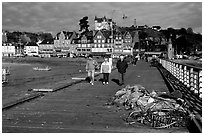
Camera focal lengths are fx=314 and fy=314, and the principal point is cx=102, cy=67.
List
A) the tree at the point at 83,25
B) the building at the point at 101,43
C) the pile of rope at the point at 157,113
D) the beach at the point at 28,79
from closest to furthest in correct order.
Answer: the pile of rope at the point at 157,113 < the beach at the point at 28,79 < the building at the point at 101,43 < the tree at the point at 83,25

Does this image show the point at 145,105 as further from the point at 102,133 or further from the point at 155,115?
the point at 102,133

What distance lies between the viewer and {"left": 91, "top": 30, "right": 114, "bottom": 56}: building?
405ft

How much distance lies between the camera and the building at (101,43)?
123575 millimetres

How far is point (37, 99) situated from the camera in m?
10.3

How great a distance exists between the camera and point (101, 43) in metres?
125

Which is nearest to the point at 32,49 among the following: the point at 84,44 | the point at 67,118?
the point at 84,44

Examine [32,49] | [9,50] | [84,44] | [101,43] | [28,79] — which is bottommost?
[28,79]

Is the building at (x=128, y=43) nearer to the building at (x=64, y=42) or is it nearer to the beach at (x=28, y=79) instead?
the building at (x=64, y=42)

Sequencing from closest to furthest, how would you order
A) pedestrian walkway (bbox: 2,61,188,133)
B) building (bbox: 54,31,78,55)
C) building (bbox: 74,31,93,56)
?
1. pedestrian walkway (bbox: 2,61,188,133)
2. building (bbox: 74,31,93,56)
3. building (bbox: 54,31,78,55)

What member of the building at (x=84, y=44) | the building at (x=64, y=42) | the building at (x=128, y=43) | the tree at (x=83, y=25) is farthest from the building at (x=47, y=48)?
the building at (x=128, y=43)

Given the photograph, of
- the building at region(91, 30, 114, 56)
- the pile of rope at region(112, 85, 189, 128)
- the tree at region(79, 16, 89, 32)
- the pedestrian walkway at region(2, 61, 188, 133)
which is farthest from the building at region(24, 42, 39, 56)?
the pile of rope at region(112, 85, 189, 128)

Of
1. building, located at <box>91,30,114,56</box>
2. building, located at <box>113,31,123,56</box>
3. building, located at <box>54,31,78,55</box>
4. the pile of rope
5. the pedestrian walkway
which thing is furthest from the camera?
building, located at <box>54,31,78,55</box>

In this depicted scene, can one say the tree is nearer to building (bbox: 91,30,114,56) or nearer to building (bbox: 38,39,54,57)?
building (bbox: 38,39,54,57)

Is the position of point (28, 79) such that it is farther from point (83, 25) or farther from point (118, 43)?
point (83, 25)
